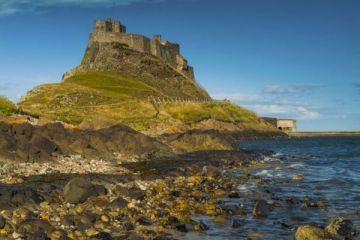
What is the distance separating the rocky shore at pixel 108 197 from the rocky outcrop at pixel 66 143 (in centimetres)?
9

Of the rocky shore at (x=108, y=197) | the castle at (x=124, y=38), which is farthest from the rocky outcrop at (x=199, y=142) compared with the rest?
the castle at (x=124, y=38)

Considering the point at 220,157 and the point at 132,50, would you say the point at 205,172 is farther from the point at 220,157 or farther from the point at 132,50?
the point at 132,50

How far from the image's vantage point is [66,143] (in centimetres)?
3716

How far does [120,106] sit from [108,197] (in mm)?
69089

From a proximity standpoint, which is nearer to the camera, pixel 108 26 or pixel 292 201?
pixel 292 201

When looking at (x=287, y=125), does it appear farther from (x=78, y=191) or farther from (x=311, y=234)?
(x=311, y=234)

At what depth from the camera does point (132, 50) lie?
143250 mm

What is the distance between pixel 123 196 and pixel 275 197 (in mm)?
8236

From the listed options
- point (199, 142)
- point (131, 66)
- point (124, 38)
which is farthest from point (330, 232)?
point (124, 38)

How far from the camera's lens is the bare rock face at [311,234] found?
15094 millimetres

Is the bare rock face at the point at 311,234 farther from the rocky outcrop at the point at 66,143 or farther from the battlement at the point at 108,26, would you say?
the battlement at the point at 108,26

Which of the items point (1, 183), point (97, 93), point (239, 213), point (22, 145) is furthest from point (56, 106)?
point (239, 213)

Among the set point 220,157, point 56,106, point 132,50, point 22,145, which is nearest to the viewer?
point 22,145

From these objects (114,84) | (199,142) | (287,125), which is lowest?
(199,142)
